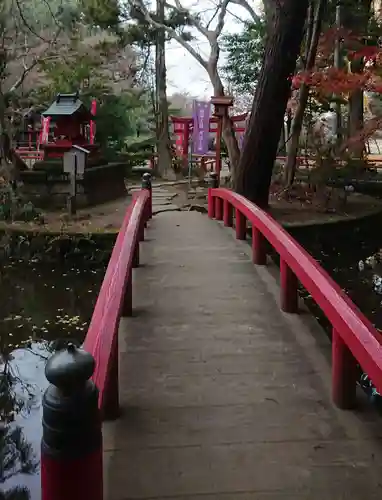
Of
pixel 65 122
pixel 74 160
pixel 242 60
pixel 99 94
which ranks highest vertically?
pixel 242 60

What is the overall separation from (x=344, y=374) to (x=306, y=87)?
1051 centimetres

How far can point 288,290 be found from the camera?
4773mm

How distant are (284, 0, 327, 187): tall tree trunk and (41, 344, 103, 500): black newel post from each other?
1162 centimetres

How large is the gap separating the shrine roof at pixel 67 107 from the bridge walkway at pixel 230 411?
27.9ft

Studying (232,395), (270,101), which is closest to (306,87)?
(270,101)

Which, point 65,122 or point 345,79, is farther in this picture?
point 65,122

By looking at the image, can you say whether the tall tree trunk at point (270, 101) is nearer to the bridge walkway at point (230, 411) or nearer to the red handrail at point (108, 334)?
the bridge walkway at point (230, 411)


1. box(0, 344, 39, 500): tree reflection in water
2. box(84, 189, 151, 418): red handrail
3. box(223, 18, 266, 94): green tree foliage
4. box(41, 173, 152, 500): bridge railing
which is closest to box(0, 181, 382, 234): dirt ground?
box(0, 344, 39, 500): tree reflection in water

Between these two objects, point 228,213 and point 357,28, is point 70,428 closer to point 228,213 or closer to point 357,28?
point 228,213

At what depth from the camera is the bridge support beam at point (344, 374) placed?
3.29 meters

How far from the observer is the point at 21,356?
275 inches

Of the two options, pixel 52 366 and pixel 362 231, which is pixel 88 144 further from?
pixel 52 366

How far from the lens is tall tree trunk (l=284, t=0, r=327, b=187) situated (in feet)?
41.2

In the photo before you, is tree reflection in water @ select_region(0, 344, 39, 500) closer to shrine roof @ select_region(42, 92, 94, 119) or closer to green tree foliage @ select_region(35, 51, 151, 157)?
shrine roof @ select_region(42, 92, 94, 119)
